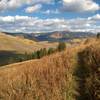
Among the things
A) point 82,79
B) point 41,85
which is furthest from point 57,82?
point 82,79

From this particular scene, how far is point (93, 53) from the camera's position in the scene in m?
21.9

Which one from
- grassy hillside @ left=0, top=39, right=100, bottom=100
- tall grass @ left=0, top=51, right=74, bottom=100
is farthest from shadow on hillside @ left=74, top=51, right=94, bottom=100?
tall grass @ left=0, top=51, right=74, bottom=100

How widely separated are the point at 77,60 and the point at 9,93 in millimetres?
10704

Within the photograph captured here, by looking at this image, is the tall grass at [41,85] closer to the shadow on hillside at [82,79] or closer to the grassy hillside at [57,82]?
the grassy hillside at [57,82]

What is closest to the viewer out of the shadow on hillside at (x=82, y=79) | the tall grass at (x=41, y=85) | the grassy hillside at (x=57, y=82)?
the tall grass at (x=41, y=85)

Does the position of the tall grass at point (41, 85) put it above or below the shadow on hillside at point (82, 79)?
above

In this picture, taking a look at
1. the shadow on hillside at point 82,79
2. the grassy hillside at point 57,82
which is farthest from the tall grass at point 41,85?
the shadow on hillside at point 82,79

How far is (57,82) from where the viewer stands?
55.6ft

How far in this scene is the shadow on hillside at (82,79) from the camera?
56.0ft

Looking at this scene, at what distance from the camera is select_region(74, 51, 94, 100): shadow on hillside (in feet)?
56.0

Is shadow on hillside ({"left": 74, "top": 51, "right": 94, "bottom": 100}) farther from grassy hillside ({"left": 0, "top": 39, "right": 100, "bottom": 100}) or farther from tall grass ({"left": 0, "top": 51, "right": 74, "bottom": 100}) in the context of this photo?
tall grass ({"left": 0, "top": 51, "right": 74, "bottom": 100})

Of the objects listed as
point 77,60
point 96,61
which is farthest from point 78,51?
point 96,61

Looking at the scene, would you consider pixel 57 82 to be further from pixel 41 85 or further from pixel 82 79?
pixel 82 79

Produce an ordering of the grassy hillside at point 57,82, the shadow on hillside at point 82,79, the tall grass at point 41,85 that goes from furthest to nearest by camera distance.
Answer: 1. the shadow on hillside at point 82,79
2. the grassy hillside at point 57,82
3. the tall grass at point 41,85
